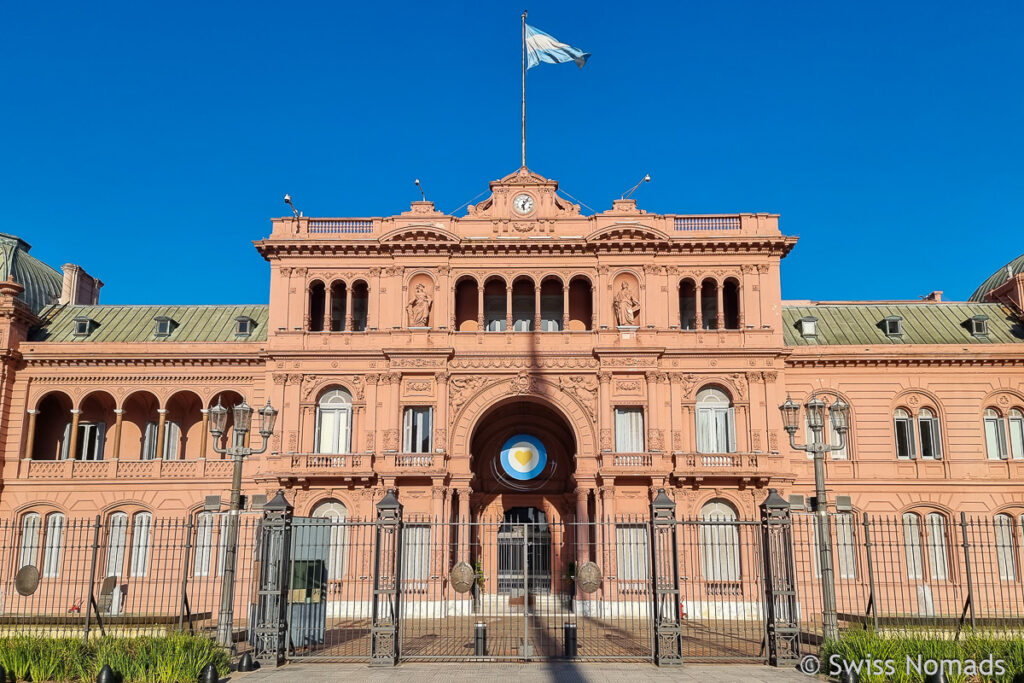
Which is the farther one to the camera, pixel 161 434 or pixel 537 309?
pixel 161 434

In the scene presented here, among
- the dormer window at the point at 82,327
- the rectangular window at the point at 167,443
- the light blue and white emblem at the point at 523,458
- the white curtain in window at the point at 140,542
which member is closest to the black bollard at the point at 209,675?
the white curtain in window at the point at 140,542

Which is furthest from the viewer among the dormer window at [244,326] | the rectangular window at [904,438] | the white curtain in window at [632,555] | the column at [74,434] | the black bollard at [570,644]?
the dormer window at [244,326]

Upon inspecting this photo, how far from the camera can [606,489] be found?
3572 cm

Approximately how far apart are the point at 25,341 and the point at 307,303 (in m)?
14.4

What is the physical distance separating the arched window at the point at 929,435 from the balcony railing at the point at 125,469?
105 ft

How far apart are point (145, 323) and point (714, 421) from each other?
29320 mm

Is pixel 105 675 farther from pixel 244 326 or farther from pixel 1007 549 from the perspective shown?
pixel 1007 549

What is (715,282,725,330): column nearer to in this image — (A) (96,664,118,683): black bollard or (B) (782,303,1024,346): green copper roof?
(B) (782,303,1024,346): green copper roof

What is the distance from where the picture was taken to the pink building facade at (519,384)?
36.8m

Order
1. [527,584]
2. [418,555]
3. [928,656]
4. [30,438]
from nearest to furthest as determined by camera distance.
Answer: [928,656] → [527,584] → [418,555] → [30,438]

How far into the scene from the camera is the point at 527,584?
66.6ft

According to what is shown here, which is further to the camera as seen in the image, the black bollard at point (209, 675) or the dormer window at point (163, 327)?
the dormer window at point (163, 327)

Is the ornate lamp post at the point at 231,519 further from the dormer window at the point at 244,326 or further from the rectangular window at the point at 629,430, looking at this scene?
the dormer window at the point at 244,326

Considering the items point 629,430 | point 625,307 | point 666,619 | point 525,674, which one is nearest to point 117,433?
point 629,430
